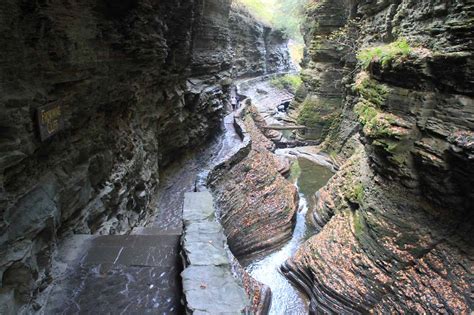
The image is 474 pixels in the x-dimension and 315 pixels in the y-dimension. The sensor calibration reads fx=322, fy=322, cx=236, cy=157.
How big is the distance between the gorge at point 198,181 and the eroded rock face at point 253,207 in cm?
7

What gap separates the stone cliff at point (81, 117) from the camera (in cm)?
366

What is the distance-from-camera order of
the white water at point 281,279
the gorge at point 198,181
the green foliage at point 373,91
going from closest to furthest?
the gorge at point 198,181 → the green foliage at point 373,91 → the white water at point 281,279

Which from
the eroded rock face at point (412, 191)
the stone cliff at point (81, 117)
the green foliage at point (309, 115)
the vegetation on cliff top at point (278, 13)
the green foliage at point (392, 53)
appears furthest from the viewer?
the vegetation on cliff top at point (278, 13)

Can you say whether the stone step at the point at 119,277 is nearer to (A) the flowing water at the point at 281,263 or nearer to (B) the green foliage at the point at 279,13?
(A) the flowing water at the point at 281,263

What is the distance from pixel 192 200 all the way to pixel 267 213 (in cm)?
664

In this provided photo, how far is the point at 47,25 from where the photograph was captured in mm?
4215

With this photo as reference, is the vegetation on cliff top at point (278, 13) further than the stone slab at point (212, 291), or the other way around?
the vegetation on cliff top at point (278, 13)

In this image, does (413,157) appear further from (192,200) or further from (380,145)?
(192,200)

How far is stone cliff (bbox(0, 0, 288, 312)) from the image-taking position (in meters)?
3.66

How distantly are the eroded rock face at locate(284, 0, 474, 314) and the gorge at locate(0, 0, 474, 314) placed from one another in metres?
0.04

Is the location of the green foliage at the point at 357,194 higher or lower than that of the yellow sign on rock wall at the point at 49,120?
lower

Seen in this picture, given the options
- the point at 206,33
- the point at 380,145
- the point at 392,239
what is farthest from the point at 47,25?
the point at 206,33

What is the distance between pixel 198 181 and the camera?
9.84 meters

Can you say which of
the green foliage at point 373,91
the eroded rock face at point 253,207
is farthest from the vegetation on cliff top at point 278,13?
the green foliage at point 373,91
